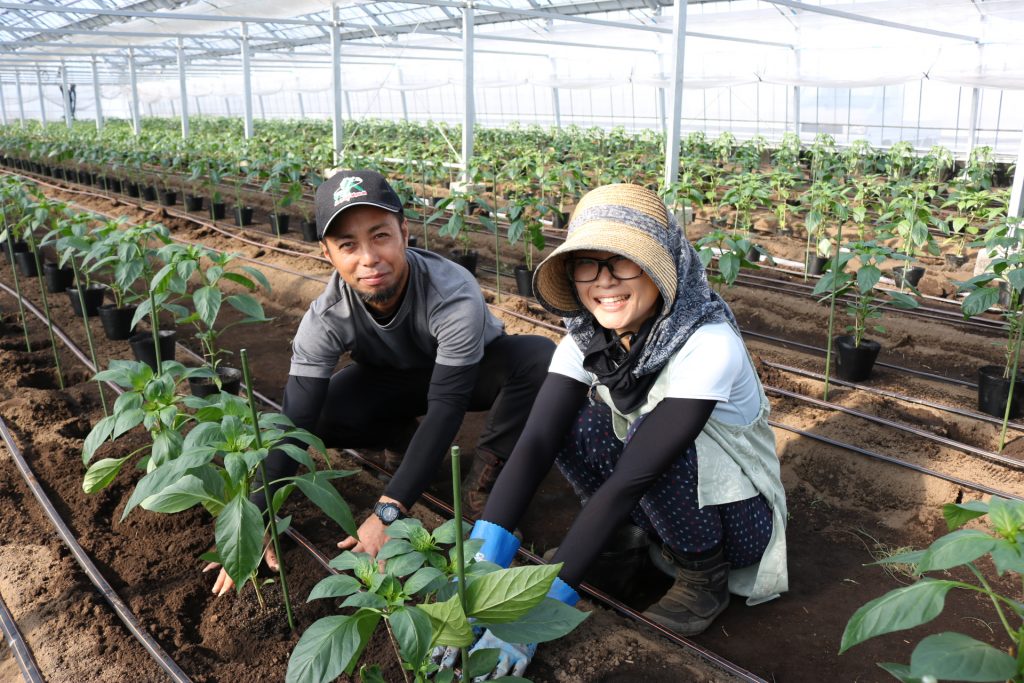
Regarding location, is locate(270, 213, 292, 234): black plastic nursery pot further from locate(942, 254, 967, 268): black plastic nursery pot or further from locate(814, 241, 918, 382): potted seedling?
locate(942, 254, 967, 268): black plastic nursery pot

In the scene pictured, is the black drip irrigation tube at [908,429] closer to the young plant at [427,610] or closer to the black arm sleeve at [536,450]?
the black arm sleeve at [536,450]

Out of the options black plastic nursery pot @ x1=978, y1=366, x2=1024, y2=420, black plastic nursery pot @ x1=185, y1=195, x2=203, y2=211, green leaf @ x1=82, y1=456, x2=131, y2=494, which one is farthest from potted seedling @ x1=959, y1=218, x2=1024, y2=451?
black plastic nursery pot @ x1=185, y1=195, x2=203, y2=211

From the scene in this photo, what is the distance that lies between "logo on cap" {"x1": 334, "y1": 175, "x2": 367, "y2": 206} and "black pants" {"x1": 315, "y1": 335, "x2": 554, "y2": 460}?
89cm

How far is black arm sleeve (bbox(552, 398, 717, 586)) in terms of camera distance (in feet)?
6.15

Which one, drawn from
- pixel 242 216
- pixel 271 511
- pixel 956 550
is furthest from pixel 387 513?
pixel 242 216

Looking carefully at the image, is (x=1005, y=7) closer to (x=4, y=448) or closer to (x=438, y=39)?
(x=4, y=448)

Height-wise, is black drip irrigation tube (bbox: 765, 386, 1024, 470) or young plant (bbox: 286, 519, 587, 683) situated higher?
young plant (bbox: 286, 519, 587, 683)

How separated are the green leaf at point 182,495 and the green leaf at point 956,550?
142 cm

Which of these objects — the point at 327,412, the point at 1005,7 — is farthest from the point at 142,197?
the point at 1005,7

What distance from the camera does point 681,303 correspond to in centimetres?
197

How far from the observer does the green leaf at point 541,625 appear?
139 centimetres

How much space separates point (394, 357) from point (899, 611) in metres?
1.98

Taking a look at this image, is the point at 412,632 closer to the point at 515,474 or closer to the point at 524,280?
the point at 515,474

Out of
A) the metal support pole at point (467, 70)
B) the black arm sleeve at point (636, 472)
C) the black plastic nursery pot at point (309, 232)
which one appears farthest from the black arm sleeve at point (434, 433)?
the metal support pole at point (467, 70)
